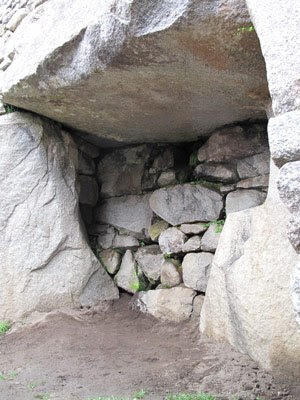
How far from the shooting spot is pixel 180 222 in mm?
4297

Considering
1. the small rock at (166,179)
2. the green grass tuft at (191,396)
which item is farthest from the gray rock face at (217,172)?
the green grass tuft at (191,396)

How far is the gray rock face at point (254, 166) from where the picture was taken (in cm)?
386

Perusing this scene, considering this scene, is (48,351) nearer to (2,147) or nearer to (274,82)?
(2,147)

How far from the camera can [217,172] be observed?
4.13 meters

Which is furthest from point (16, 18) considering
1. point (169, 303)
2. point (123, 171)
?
point (169, 303)

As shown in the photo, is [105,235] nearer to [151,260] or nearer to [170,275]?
[151,260]

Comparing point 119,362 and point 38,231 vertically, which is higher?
point 38,231

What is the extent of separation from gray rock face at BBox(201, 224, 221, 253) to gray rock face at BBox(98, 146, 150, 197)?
1011 millimetres

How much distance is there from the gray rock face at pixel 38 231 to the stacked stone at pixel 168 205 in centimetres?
46

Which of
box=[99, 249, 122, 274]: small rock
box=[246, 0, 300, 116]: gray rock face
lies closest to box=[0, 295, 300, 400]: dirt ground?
box=[99, 249, 122, 274]: small rock

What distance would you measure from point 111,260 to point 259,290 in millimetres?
2128

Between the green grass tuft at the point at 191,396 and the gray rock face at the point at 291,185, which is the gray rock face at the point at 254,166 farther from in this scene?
the gray rock face at the point at 291,185

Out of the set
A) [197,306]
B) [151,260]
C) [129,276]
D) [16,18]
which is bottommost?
[197,306]

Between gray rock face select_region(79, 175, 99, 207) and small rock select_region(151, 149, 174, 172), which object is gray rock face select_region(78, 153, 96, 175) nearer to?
gray rock face select_region(79, 175, 99, 207)
